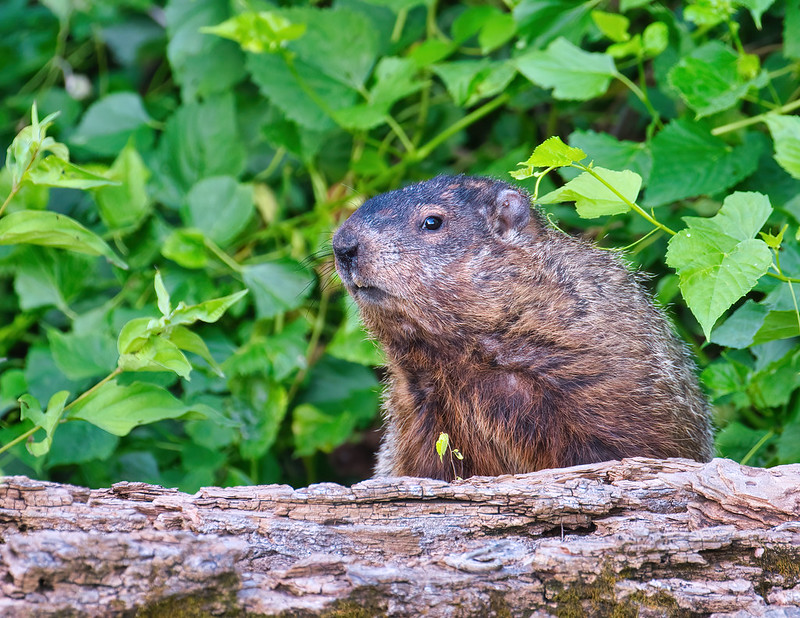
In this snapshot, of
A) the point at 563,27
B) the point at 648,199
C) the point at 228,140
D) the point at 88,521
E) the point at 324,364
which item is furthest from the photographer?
the point at 324,364

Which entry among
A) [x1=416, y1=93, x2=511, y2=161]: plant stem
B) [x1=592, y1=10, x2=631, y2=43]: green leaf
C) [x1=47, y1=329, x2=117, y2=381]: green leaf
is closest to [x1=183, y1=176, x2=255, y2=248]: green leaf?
[x1=47, y1=329, x2=117, y2=381]: green leaf

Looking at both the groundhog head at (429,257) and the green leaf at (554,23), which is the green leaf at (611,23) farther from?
the groundhog head at (429,257)

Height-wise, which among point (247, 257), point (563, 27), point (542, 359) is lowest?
point (247, 257)

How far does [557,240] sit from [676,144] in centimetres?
66

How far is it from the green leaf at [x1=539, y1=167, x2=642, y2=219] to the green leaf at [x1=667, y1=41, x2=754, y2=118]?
3.21 feet

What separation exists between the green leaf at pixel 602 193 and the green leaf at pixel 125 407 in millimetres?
1322

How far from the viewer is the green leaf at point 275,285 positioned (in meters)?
4.03

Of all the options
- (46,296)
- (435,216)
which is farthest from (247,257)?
(435,216)

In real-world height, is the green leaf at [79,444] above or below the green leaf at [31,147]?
below

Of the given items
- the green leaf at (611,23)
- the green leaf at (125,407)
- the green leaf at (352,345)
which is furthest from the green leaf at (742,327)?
the green leaf at (125,407)

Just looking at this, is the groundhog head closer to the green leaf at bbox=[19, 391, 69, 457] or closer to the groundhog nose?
the groundhog nose

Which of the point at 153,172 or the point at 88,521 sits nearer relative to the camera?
the point at 88,521

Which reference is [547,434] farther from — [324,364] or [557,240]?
[324,364]

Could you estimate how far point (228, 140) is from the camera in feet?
14.1
